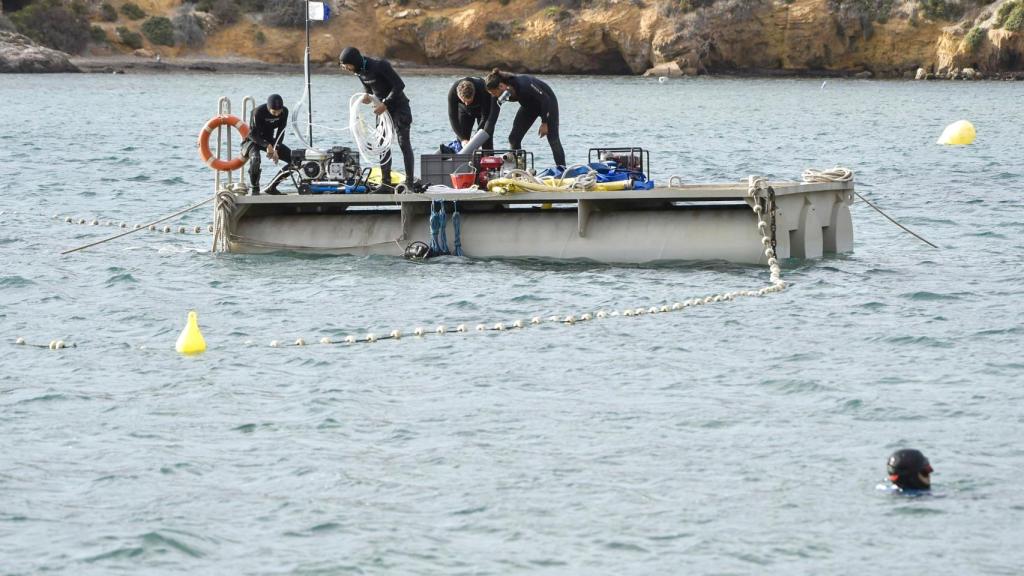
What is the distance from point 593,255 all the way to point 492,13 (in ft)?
288

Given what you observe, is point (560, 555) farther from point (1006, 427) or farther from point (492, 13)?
point (492, 13)

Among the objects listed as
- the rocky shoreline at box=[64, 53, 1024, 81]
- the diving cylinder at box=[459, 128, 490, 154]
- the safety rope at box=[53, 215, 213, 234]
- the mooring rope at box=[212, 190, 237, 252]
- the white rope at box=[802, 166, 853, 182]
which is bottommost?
the safety rope at box=[53, 215, 213, 234]

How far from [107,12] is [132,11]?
1973mm

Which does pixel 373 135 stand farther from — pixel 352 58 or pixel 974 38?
pixel 974 38

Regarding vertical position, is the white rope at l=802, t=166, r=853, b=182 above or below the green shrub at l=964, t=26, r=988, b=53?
below

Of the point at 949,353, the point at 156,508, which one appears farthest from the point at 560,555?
the point at 949,353

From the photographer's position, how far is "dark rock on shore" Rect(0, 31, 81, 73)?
9900 centimetres

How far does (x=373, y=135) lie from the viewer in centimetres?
1797

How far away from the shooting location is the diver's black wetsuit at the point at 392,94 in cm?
1745

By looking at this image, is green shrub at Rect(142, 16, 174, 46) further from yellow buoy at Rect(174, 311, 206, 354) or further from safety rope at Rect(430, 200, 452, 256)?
yellow buoy at Rect(174, 311, 206, 354)

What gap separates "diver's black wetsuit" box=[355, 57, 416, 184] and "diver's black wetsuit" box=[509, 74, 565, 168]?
1186mm

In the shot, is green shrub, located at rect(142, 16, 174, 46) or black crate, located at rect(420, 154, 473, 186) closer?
black crate, located at rect(420, 154, 473, 186)

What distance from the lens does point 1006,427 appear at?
11031mm

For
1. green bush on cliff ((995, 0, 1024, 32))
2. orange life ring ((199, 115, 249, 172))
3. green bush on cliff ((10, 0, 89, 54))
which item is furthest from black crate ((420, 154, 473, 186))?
green bush on cliff ((10, 0, 89, 54))
